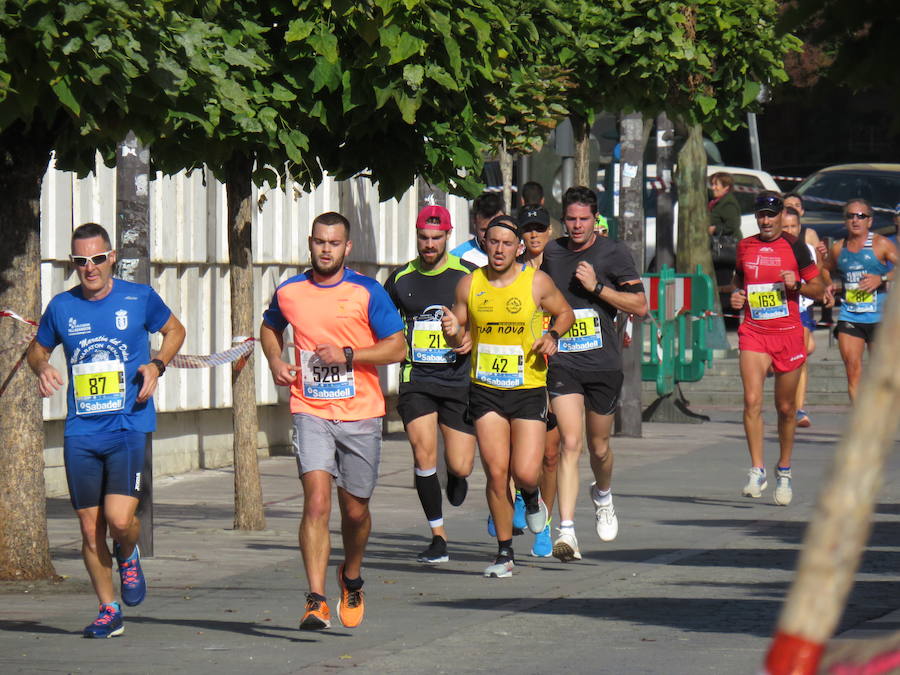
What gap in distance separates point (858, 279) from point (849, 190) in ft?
42.7

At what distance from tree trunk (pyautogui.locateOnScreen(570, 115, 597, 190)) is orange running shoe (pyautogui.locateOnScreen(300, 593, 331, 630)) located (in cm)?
937

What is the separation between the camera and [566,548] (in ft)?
33.1

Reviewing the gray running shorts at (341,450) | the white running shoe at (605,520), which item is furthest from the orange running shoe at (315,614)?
the white running shoe at (605,520)

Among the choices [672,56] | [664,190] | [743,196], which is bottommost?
[664,190]

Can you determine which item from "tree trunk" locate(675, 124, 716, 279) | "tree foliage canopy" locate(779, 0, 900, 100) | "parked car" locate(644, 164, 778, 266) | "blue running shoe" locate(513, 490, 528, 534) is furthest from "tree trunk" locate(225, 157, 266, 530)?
"parked car" locate(644, 164, 778, 266)

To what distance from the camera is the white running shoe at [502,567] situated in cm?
960

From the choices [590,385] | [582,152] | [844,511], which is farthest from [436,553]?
[844,511]

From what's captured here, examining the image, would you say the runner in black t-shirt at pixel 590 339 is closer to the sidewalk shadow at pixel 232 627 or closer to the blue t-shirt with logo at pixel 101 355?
the sidewalk shadow at pixel 232 627

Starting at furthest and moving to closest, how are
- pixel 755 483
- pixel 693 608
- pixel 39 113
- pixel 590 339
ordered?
pixel 755 483, pixel 590 339, pixel 39 113, pixel 693 608

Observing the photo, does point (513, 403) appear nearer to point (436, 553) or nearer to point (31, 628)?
point (436, 553)

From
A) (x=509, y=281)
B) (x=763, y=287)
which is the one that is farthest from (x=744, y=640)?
(x=763, y=287)

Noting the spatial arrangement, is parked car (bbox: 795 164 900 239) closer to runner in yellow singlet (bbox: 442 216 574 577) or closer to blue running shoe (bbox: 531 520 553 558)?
blue running shoe (bbox: 531 520 553 558)

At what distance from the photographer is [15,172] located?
8977mm

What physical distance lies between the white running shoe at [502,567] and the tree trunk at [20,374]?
2.24 m
